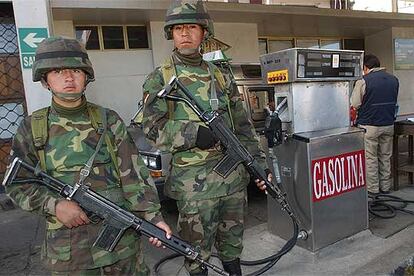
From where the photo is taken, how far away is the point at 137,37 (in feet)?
26.9

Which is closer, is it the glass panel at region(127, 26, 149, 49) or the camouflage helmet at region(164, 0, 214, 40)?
the camouflage helmet at region(164, 0, 214, 40)

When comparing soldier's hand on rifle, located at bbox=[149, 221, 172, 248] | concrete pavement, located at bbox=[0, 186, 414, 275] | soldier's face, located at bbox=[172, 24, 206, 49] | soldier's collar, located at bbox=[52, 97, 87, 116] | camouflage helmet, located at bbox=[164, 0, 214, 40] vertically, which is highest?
camouflage helmet, located at bbox=[164, 0, 214, 40]

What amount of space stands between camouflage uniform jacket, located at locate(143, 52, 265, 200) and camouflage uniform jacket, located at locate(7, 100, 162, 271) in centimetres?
48

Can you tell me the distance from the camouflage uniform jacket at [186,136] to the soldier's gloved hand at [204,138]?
0.03 meters

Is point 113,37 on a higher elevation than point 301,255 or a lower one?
higher

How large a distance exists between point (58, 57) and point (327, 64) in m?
2.33

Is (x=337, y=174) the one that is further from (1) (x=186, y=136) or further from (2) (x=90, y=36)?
(2) (x=90, y=36)

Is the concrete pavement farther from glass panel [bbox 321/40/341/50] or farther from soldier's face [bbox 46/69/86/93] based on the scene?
glass panel [bbox 321/40/341/50]

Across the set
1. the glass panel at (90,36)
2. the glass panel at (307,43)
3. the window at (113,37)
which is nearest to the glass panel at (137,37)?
the window at (113,37)

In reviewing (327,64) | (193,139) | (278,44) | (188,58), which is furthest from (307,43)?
(193,139)

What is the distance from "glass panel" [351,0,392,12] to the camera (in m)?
11.5

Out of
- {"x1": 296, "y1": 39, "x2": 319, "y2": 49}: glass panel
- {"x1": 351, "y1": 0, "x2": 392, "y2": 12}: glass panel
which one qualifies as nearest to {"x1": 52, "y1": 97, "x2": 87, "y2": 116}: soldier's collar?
{"x1": 296, "y1": 39, "x2": 319, "y2": 49}: glass panel

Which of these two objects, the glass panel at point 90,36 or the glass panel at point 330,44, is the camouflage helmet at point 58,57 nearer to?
the glass panel at point 90,36

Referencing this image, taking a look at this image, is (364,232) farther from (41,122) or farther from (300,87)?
(41,122)
